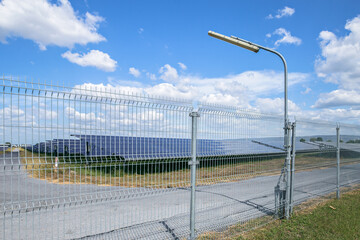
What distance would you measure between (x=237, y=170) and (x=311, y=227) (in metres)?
2.47

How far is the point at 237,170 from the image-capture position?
5.89 metres

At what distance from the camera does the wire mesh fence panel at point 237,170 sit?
5.33 m

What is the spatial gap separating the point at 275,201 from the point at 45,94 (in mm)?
6062

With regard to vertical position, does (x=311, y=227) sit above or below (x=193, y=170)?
below

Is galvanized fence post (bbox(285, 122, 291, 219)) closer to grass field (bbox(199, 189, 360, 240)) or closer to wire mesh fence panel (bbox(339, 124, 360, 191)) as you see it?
grass field (bbox(199, 189, 360, 240))

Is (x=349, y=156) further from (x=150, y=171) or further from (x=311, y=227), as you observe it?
(x=150, y=171)

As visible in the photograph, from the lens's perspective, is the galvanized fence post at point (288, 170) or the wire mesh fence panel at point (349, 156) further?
the wire mesh fence panel at point (349, 156)

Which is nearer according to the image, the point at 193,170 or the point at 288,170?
the point at 193,170

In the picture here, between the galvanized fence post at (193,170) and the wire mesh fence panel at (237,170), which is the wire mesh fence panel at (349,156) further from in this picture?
the galvanized fence post at (193,170)

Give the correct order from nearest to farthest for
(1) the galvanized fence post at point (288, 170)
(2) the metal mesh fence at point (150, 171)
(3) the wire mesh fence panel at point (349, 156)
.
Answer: (2) the metal mesh fence at point (150, 171), (1) the galvanized fence post at point (288, 170), (3) the wire mesh fence panel at point (349, 156)

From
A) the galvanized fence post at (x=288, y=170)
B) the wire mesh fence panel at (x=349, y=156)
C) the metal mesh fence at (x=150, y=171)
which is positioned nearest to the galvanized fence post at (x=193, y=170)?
the metal mesh fence at (x=150, y=171)

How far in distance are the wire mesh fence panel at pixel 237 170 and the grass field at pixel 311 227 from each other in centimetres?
23

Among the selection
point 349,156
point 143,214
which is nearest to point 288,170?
point 143,214

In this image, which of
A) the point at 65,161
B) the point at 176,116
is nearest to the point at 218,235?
the point at 176,116
